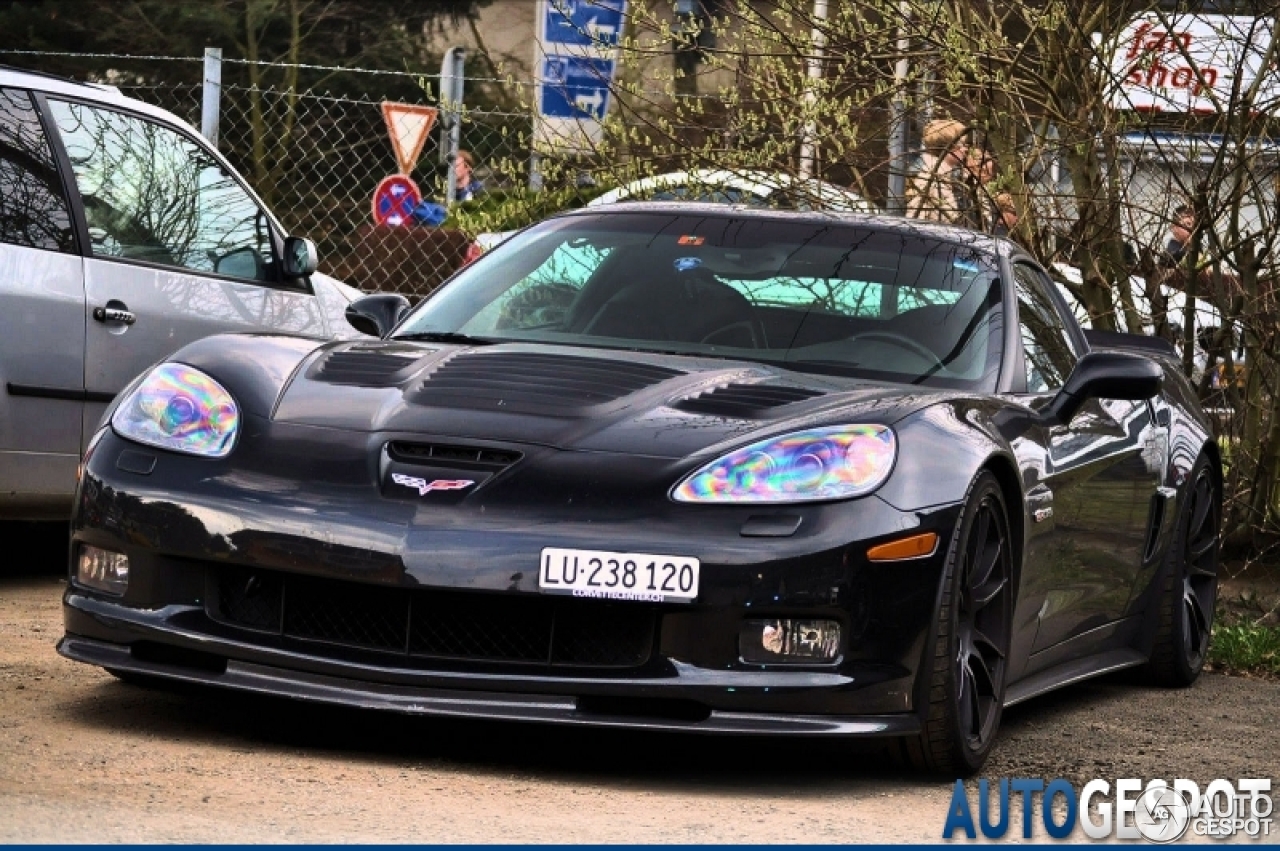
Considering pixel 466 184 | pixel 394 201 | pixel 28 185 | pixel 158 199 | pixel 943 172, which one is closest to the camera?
pixel 28 185

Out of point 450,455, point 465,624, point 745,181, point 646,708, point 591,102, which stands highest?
point 591,102

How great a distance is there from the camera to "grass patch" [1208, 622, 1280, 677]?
8.23 m

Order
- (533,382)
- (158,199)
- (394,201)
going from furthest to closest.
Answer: (394,201) → (158,199) → (533,382)

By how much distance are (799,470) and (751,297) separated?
134 cm

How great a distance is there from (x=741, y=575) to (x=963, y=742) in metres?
0.76

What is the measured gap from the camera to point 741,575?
5020 millimetres

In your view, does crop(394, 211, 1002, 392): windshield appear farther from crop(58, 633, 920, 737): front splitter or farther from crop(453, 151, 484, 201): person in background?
crop(453, 151, 484, 201): person in background

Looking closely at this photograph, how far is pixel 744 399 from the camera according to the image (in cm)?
559

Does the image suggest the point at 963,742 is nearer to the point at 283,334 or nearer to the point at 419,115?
the point at 283,334

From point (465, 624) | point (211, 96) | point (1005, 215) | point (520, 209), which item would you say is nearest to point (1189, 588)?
point (1005, 215)

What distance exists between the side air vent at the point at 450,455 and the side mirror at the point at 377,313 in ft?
4.63

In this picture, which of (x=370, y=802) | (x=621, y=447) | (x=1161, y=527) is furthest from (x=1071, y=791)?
(x=1161, y=527)

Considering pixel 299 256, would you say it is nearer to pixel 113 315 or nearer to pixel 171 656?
pixel 113 315

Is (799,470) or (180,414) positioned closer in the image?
(799,470)
